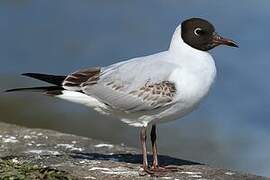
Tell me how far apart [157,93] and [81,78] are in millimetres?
686

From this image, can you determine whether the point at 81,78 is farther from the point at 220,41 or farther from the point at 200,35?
the point at 220,41

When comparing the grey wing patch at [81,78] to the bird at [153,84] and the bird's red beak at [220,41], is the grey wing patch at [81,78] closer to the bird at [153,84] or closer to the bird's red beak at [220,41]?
the bird at [153,84]

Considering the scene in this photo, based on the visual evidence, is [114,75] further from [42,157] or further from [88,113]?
[88,113]

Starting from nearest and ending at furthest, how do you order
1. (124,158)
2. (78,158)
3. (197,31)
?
(197,31) < (78,158) < (124,158)

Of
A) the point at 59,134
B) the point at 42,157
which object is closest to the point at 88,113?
the point at 59,134

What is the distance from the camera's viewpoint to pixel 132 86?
7055 mm

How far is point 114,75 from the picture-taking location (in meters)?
7.16

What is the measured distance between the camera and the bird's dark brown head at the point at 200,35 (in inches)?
283

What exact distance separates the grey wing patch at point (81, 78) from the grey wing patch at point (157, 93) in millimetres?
369

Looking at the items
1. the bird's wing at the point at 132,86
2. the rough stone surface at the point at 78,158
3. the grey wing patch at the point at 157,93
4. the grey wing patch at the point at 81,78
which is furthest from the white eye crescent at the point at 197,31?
the rough stone surface at the point at 78,158

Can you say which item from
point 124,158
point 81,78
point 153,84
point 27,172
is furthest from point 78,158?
point 153,84

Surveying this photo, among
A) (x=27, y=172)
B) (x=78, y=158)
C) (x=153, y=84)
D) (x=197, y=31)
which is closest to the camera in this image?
(x=27, y=172)

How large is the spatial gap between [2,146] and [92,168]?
3.68ft

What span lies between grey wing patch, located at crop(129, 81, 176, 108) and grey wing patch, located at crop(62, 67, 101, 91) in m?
0.37
